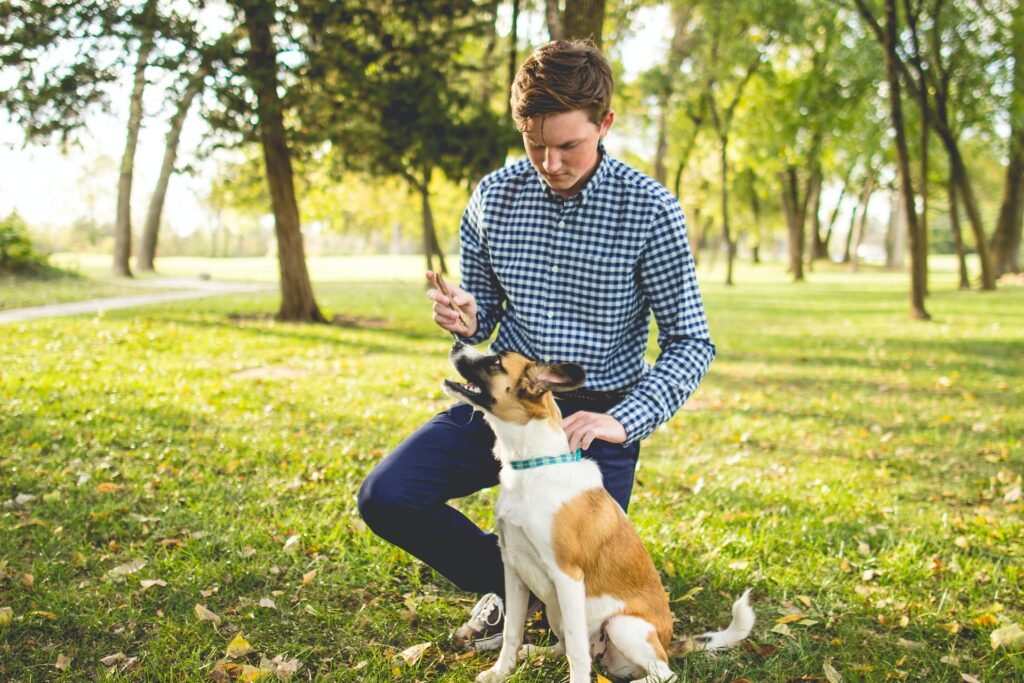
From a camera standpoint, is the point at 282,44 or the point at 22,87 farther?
the point at 282,44

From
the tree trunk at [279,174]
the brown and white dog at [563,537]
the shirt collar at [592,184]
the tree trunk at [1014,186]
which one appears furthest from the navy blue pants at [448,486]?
the tree trunk at [1014,186]

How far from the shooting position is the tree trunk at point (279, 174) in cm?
1165

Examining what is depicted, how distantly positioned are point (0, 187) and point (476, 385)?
109ft

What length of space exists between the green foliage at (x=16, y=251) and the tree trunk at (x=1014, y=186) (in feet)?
92.2

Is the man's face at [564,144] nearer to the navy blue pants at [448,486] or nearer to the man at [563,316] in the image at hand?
the man at [563,316]

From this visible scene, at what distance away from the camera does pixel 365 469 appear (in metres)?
5.73

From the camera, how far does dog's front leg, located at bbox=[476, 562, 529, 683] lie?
311cm

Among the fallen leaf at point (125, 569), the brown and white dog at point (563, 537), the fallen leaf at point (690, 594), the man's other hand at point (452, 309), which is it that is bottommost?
the fallen leaf at point (690, 594)

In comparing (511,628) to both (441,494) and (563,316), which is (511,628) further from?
(563,316)

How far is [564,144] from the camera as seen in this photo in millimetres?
3043

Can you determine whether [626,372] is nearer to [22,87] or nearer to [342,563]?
[342,563]

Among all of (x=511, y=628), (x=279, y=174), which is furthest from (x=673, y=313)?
(x=279, y=174)

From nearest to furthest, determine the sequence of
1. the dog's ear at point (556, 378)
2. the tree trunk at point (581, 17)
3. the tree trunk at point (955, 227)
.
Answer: the dog's ear at point (556, 378) < the tree trunk at point (581, 17) < the tree trunk at point (955, 227)

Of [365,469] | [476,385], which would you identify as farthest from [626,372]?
[365,469]
